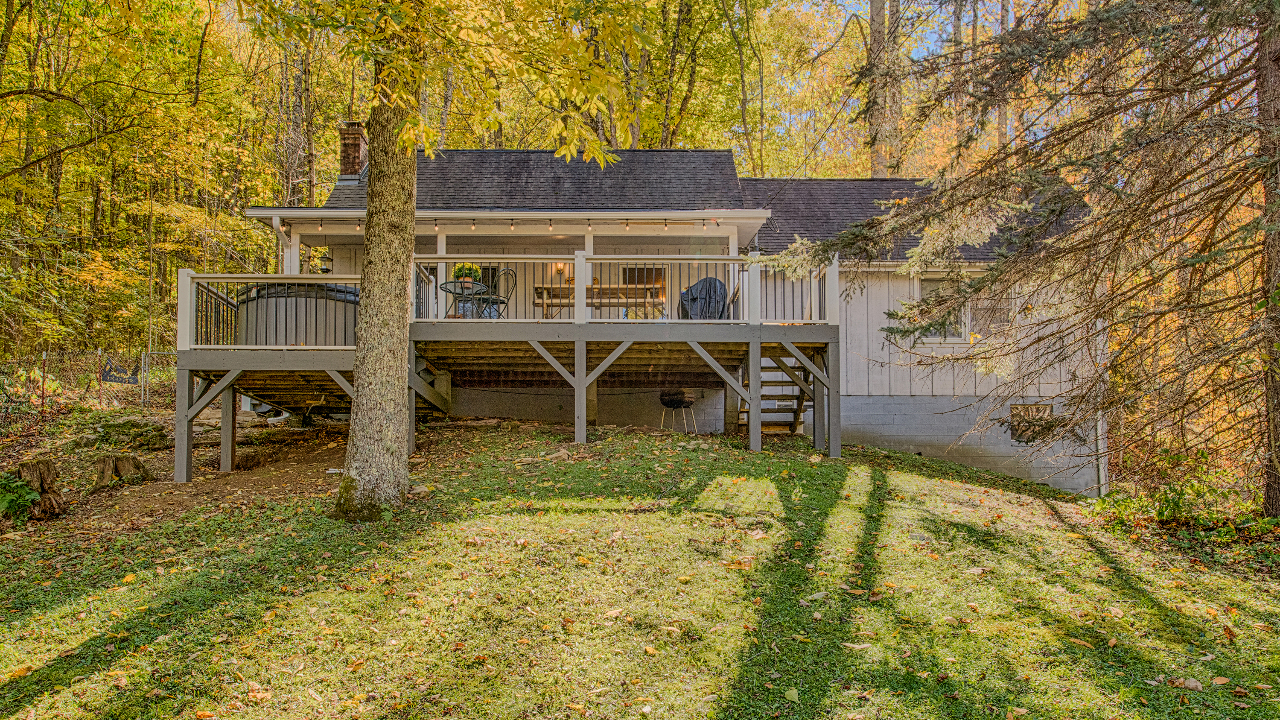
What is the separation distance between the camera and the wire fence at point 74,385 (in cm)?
1186

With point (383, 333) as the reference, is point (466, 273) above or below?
above

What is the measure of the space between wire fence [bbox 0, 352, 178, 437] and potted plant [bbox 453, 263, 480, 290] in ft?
24.3

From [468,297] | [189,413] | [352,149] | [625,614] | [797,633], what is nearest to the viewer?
[797,633]

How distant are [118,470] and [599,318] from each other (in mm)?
6153

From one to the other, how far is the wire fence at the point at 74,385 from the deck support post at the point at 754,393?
36.2 ft

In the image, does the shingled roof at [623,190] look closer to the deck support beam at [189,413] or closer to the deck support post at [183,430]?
the deck support beam at [189,413]

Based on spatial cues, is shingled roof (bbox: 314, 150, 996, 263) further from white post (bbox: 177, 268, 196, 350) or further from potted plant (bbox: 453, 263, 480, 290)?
white post (bbox: 177, 268, 196, 350)

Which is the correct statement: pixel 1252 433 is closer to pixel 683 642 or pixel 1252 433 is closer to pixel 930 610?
pixel 930 610

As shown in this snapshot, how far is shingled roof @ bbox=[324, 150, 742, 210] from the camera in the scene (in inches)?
444

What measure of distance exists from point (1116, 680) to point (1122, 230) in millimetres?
4287

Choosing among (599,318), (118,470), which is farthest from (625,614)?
(599,318)

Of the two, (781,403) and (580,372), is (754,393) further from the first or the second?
(781,403)

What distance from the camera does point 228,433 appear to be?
28.4 feet

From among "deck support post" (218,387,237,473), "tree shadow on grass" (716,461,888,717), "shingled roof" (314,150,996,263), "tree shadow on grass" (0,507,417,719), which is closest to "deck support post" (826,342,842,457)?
"tree shadow on grass" (716,461,888,717)
